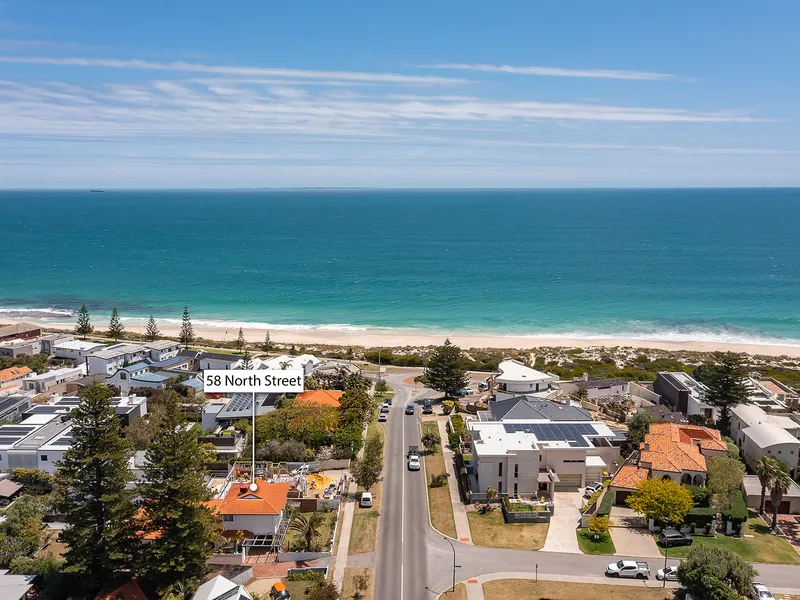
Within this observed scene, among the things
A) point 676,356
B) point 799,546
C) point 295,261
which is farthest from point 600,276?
point 799,546

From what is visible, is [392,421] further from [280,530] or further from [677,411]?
[677,411]

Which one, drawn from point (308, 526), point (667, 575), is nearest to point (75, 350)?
point (308, 526)

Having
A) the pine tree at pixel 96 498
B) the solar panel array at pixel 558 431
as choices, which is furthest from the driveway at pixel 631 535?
the pine tree at pixel 96 498

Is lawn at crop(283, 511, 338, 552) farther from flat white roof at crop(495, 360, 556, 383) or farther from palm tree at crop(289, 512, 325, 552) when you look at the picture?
flat white roof at crop(495, 360, 556, 383)

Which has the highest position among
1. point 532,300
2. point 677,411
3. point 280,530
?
point 532,300

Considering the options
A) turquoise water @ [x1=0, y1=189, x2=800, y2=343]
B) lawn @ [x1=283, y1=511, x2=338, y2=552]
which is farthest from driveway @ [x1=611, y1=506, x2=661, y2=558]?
turquoise water @ [x1=0, y1=189, x2=800, y2=343]

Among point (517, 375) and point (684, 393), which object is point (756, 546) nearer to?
point (684, 393)

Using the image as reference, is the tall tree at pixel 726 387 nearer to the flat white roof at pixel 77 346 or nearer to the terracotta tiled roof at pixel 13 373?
the flat white roof at pixel 77 346
